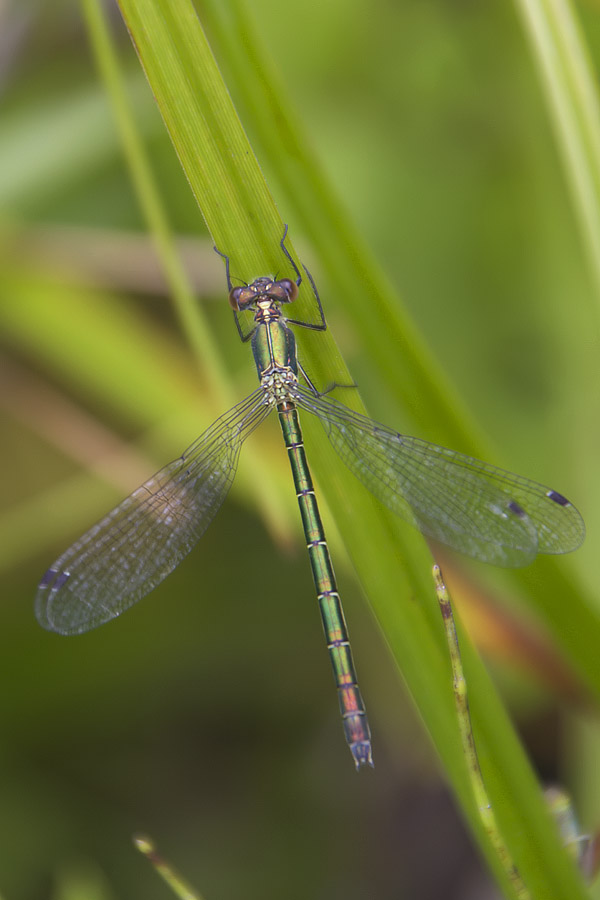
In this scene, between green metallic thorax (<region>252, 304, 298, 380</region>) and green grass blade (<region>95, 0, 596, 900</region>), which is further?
green metallic thorax (<region>252, 304, 298, 380</region>)

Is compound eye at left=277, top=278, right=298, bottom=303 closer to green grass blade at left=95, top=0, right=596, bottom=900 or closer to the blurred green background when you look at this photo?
green grass blade at left=95, top=0, right=596, bottom=900

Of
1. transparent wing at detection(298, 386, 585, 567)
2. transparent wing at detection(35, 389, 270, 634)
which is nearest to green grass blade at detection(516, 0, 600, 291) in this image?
transparent wing at detection(298, 386, 585, 567)

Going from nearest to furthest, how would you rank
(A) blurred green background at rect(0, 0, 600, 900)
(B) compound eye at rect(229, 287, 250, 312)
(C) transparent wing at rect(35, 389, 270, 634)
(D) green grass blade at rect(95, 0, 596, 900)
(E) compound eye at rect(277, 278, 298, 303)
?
(D) green grass blade at rect(95, 0, 596, 900) → (E) compound eye at rect(277, 278, 298, 303) → (B) compound eye at rect(229, 287, 250, 312) → (C) transparent wing at rect(35, 389, 270, 634) → (A) blurred green background at rect(0, 0, 600, 900)

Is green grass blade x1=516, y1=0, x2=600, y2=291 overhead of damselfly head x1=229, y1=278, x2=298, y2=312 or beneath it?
overhead

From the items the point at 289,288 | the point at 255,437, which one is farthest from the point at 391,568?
the point at 255,437

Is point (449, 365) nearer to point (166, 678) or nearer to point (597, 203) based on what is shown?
point (597, 203)

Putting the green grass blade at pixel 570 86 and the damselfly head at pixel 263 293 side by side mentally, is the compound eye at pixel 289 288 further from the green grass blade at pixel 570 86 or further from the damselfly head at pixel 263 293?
the green grass blade at pixel 570 86

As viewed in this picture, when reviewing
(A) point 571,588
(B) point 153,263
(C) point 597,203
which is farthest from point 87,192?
(A) point 571,588
